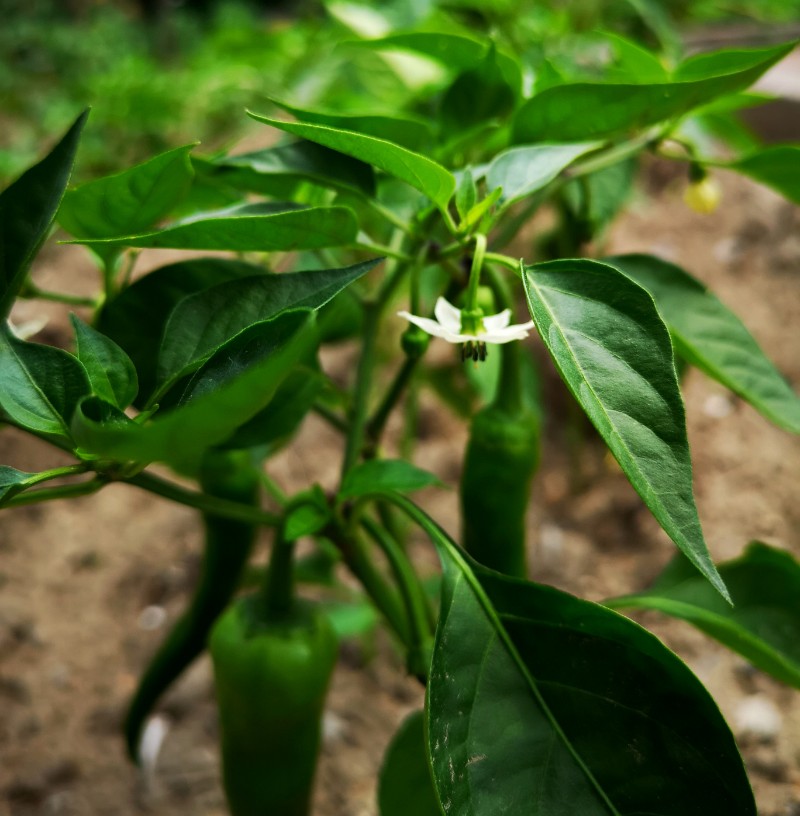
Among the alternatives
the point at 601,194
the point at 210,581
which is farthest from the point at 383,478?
the point at 601,194

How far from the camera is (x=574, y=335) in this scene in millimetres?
380

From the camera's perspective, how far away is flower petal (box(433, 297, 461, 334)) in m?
0.43

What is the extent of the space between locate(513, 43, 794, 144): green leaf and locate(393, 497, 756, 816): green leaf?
263 millimetres

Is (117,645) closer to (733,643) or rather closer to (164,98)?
(733,643)

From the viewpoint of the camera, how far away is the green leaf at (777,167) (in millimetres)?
511

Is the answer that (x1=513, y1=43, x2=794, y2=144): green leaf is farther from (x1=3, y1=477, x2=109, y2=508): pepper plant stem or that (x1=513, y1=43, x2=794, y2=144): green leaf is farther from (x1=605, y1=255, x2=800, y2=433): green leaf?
(x1=3, y1=477, x2=109, y2=508): pepper plant stem

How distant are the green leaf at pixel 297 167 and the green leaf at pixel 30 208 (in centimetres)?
10

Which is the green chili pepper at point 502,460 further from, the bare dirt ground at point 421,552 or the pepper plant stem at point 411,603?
the bare dirt ground at point 421,552

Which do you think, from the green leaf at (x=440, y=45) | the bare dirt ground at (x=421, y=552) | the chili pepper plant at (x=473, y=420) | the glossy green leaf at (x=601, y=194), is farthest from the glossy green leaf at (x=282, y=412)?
the bare dirt ground at (x=421, y=552)

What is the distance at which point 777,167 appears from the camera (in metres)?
0.53

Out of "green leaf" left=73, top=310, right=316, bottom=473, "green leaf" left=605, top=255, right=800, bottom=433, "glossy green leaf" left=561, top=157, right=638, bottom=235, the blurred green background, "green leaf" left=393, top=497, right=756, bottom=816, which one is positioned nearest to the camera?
"green leaf" left=73, top=310, right=316, bottom=473

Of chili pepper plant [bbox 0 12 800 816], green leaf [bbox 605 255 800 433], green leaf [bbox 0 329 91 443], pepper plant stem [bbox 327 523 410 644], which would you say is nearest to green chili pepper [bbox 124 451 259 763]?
chili pepper plant [bbox 0 12 800 816]

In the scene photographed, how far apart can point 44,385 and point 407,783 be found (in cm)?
37

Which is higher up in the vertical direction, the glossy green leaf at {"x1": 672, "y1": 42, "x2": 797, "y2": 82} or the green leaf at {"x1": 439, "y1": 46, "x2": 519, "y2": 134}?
the glossy green leaf at {"x1": 672, "y1": 42, "x2": 797, "y2": 82}
